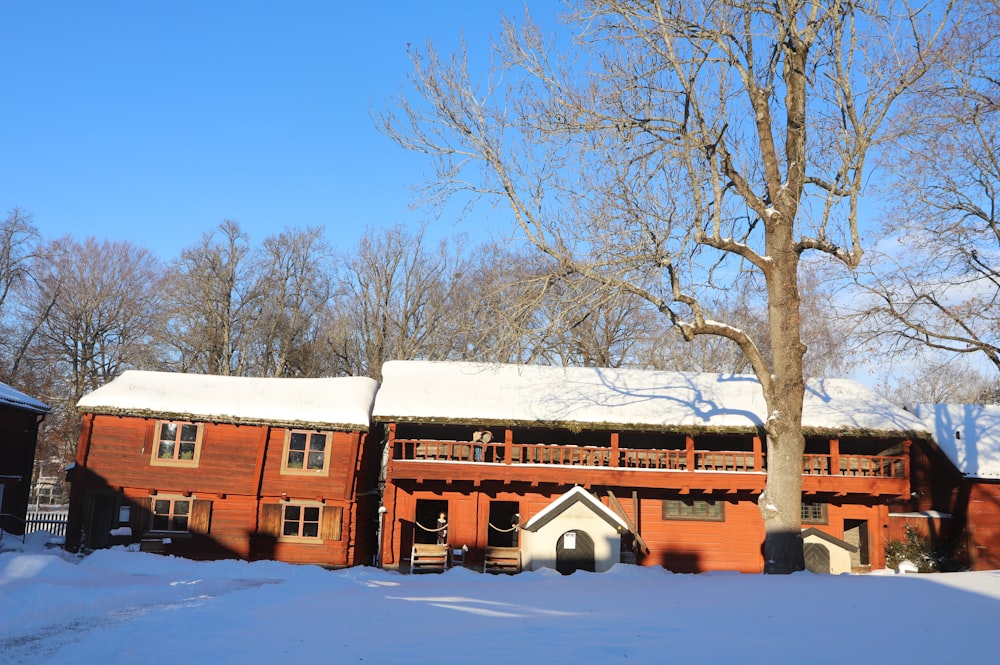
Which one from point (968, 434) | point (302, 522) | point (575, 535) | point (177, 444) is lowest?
point (302, 522)

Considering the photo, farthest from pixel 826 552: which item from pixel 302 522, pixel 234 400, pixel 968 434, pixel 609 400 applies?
pixel 234 400

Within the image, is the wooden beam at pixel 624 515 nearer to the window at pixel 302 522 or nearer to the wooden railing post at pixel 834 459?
the wooden railing post at pixel 834 459

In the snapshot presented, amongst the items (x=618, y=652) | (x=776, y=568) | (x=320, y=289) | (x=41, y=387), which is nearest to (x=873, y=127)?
(x=776, y=568)

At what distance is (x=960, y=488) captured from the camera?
2723cm

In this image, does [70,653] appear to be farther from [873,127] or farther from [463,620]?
[873,127]

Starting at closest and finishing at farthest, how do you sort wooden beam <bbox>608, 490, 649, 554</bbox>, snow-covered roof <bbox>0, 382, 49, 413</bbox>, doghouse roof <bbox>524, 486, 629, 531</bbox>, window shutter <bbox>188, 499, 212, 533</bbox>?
doghouse roof <bbox>524, 486, 629, 531</bbox>
wooden beam <bbox>608, 490, 649, 554</bbox>
window shutter <bbox>188, 499, 212, 533</bbox>
snow-covered roof <bbox>0, 382, 49, 413</bbox>

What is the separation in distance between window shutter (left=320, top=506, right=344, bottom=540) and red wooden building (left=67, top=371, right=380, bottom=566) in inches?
1.4

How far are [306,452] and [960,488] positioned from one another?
23.0 meters

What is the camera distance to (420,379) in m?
29.1

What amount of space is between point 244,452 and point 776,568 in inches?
729

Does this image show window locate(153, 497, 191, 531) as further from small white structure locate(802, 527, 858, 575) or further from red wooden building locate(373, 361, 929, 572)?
small white structure locate(802, 527, 858, 575)

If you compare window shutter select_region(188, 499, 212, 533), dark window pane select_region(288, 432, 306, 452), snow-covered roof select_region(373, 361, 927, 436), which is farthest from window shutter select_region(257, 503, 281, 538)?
snow-covered roof select_region(373, 361, 927, 436)

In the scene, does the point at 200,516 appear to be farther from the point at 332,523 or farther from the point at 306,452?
the point at 332,523

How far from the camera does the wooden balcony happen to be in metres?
25.8
